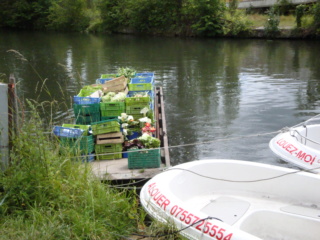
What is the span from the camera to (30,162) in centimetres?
481

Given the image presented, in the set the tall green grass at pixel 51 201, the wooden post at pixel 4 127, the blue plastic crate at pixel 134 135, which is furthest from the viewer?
the blue plastic crate at pixel 134 135

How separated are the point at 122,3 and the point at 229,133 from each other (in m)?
41.5

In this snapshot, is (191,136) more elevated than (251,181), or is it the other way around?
(251,181)

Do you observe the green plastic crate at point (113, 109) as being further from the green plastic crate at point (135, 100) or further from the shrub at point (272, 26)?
the shrub at point (272, 26)

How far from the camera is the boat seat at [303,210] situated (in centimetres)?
538

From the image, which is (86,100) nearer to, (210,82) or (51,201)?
(51,201)

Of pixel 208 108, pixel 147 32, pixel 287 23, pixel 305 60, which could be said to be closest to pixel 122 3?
pixel 147 32

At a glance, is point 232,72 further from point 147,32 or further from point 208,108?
point 147,32

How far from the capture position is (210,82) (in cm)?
1794

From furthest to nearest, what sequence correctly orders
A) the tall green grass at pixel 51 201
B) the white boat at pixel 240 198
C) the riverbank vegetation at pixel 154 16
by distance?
the riverbank vegetation at pixel 154 16, the white boat at pixel 240 198, the tall green grass at pixel 51 201

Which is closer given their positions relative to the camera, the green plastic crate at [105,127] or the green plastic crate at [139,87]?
the green plastic crate at [105,127]

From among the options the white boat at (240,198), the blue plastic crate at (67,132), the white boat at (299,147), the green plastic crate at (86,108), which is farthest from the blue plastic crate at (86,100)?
the white boat at (299,147)

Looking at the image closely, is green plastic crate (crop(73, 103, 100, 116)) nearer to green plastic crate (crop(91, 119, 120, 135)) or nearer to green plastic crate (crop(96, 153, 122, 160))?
green plastic crate (crop(91, 119, 120, 135))

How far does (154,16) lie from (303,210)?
4139 centimetres
